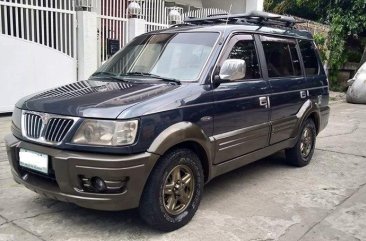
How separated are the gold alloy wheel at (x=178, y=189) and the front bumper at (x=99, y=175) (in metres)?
0.33

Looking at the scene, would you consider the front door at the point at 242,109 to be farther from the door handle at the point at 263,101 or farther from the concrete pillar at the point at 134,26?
the concrete pillar at the point at 134,26

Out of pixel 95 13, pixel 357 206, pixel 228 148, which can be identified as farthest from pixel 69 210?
pixel 95 13

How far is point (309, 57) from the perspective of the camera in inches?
233

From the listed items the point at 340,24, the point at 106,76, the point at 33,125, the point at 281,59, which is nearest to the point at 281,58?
the point at 281,59

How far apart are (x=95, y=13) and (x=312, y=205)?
6548 millimetres

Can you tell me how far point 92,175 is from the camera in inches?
123

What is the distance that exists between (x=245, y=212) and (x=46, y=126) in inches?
82.2

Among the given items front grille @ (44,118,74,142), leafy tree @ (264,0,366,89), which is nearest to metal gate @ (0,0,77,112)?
front grille @ (44,118,74,142)

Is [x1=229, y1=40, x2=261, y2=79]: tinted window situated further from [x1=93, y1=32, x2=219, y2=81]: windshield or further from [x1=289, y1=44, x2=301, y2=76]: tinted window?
[x1=289, y1=44, x2=301, y2=76]: tinted window

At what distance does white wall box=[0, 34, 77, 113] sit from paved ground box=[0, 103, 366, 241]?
2.54 m

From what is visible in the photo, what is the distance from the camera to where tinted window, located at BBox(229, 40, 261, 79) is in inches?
172

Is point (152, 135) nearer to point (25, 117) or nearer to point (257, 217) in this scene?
point (25, 117)

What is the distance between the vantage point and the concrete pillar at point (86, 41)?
8.82 metres

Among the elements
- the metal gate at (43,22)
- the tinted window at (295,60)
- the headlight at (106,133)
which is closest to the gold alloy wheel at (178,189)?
the headlight at (106,133)
